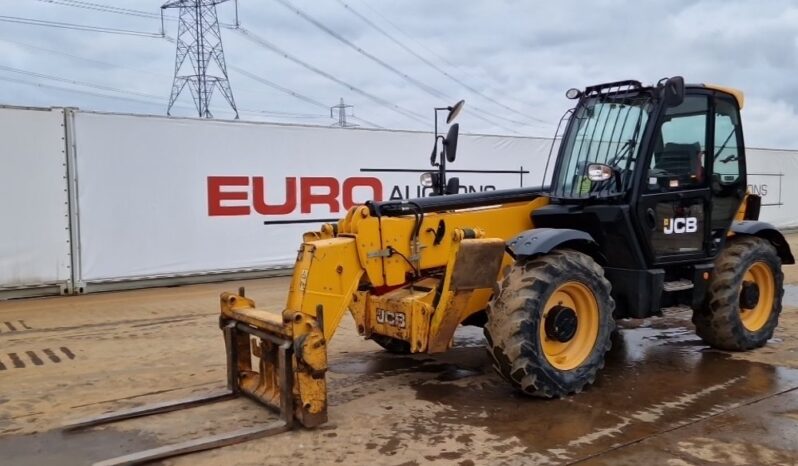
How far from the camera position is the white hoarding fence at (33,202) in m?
9.75

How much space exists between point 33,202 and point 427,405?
7.34 metres

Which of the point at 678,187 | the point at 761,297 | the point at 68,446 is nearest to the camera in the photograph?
the point at 68,446

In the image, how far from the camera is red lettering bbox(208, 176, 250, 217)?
11484mm

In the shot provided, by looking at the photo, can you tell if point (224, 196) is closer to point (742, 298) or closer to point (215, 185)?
point (215, 185)

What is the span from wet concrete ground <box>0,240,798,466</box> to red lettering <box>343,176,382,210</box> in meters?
5.23

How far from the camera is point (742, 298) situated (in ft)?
22.0

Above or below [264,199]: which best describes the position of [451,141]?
above

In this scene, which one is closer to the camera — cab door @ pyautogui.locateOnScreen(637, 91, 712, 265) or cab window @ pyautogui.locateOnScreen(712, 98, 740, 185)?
cab door @ pyautogui.locateOnScreen(637, 91, 712, 265)

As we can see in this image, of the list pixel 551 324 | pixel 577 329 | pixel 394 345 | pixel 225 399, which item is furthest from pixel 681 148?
pixel 225 399

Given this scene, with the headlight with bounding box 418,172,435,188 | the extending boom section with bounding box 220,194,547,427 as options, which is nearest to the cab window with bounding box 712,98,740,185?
the extending boom section with bounding box 220,194,547,427

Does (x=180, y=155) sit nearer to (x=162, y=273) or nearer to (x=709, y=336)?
(x=162, y=273)

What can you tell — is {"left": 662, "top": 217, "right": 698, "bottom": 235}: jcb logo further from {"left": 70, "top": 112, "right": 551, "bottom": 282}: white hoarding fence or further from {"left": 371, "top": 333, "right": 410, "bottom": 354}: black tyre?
{"left": 70, "top": 112, "right": 551, "bottom": 282}: white hoarding fence

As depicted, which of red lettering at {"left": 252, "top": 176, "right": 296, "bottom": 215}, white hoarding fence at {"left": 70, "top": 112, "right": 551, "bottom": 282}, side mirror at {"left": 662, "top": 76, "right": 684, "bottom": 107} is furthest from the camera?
red lettering at {"left": 252, "top": 176, "right": 296, "bottom": 215}

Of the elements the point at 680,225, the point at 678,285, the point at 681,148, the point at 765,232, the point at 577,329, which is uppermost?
the point at 681,148
